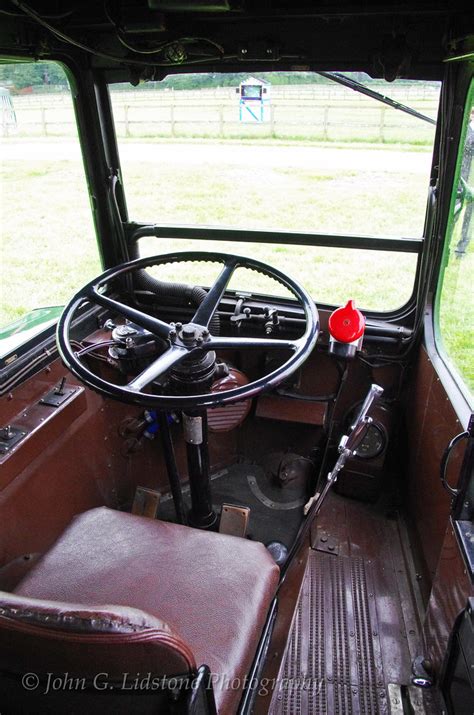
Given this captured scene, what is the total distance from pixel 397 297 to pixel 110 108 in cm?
169

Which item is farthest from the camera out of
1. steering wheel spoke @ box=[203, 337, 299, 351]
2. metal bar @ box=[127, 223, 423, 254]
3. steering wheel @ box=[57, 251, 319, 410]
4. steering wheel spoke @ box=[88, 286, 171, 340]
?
metal bar @ box=[127, 223, 423, 254]

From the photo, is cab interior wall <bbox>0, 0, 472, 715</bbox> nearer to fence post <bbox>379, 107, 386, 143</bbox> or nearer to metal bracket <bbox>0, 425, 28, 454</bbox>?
metal bracket <bbox>0, 425, 28, 454</bbox>

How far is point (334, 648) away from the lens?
6.24 feet

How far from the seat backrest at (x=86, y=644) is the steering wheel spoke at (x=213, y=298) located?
115cm

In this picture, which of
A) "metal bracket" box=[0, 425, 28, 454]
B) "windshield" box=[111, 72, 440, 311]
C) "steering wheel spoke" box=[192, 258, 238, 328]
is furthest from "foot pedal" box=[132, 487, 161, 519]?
"windshield" box=[111, 72, 440, 311]

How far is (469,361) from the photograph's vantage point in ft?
6.31

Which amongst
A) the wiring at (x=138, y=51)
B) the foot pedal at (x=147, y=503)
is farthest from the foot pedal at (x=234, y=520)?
the wiring at (x=138, y=51)

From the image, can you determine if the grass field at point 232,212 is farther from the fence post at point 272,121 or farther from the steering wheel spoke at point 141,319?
the steering wheel spoke at point 141,319

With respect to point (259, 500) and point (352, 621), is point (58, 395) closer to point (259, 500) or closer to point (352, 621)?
point (259, 500)

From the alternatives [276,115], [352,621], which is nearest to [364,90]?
[276,115]

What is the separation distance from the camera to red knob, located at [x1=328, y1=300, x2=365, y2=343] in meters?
2.02

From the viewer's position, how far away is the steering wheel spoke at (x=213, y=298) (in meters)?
1.87

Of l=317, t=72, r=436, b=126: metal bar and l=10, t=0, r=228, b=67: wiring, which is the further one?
l=317, t=72, r=436, b=126: metal bar

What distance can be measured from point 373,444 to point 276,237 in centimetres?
111
